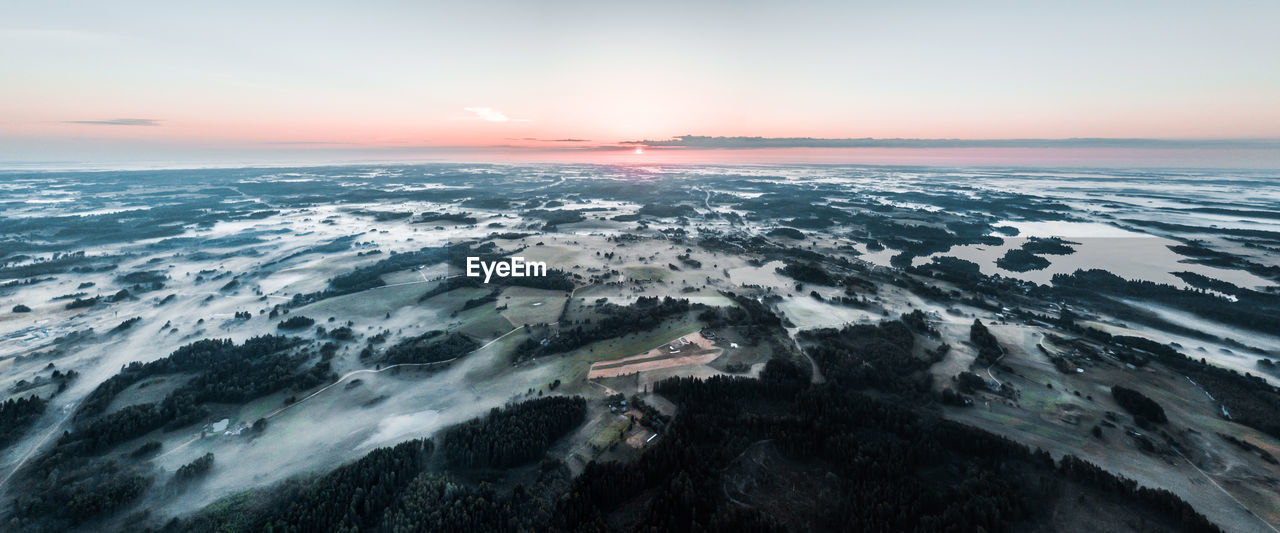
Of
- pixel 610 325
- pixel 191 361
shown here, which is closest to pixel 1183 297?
pixel 610 325

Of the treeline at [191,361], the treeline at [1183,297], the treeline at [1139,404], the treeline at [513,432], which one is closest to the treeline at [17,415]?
the treeline at [191,361]

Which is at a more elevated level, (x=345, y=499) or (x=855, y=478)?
(x=855, y=478)

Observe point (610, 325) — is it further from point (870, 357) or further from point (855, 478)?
point (855, 478)

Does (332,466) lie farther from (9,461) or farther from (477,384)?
(9,461)

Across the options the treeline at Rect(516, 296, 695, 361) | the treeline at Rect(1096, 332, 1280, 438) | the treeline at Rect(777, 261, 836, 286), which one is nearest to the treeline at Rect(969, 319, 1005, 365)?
the treeline at Rect(1096, 332, 1280, 438)

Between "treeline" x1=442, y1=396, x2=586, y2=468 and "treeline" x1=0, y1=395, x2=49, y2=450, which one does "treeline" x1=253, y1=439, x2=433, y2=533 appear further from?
"treeline" x1=0, y1=395, x2=49, y2=450

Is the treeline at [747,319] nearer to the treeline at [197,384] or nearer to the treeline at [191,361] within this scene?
the treeline at [197,384]
